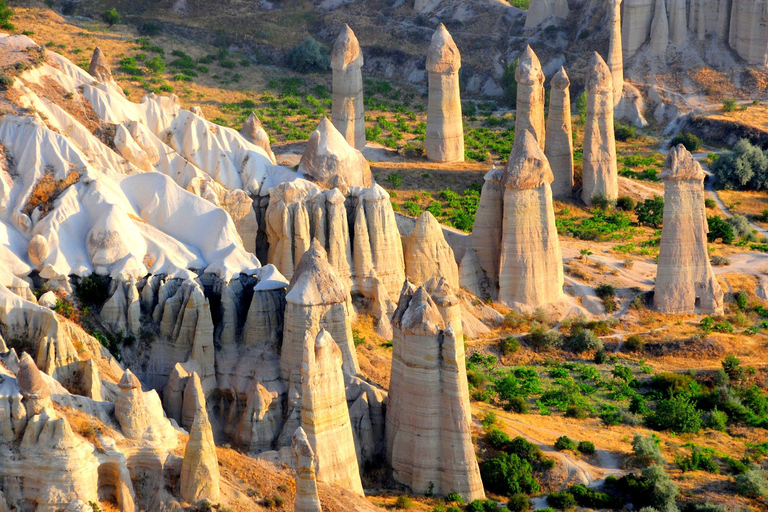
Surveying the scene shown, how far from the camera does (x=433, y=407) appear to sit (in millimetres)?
34531

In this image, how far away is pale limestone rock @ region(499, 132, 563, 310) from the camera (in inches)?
1885

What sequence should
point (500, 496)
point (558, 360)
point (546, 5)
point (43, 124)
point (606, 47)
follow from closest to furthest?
1. point (500, 496)
2. point (43, 124)
3. point (558, 360)
4. point (606, 47)
5. point (546, 5)

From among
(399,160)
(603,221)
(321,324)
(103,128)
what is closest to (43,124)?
(103,128)

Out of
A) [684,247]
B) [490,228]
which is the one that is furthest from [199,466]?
[684,247]

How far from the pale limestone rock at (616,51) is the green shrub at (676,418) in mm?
36997

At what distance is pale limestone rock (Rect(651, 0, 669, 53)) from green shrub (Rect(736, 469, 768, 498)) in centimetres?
4856

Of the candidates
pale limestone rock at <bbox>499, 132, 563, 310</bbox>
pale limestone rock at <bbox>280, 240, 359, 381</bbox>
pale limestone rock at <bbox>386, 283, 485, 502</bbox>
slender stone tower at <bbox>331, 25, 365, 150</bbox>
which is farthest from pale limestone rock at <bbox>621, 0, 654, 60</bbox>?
pale limestone rock at <bbox>386, 283, 485, 502</bbox>

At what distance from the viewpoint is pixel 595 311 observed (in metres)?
50.3

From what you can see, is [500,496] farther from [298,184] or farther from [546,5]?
[546,5]

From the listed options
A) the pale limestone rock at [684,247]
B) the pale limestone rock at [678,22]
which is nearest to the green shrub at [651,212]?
the pale limestone rock at [684,247]

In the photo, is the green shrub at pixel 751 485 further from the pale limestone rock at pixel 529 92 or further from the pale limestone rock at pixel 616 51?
the pale limestone rock at pixel 616 51

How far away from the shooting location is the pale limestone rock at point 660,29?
80625 mm

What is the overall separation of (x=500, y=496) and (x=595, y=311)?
53.3 feet

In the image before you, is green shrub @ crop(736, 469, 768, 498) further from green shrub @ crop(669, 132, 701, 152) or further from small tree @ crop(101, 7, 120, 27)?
small tree @ crop(101, 7, 120, 27)
